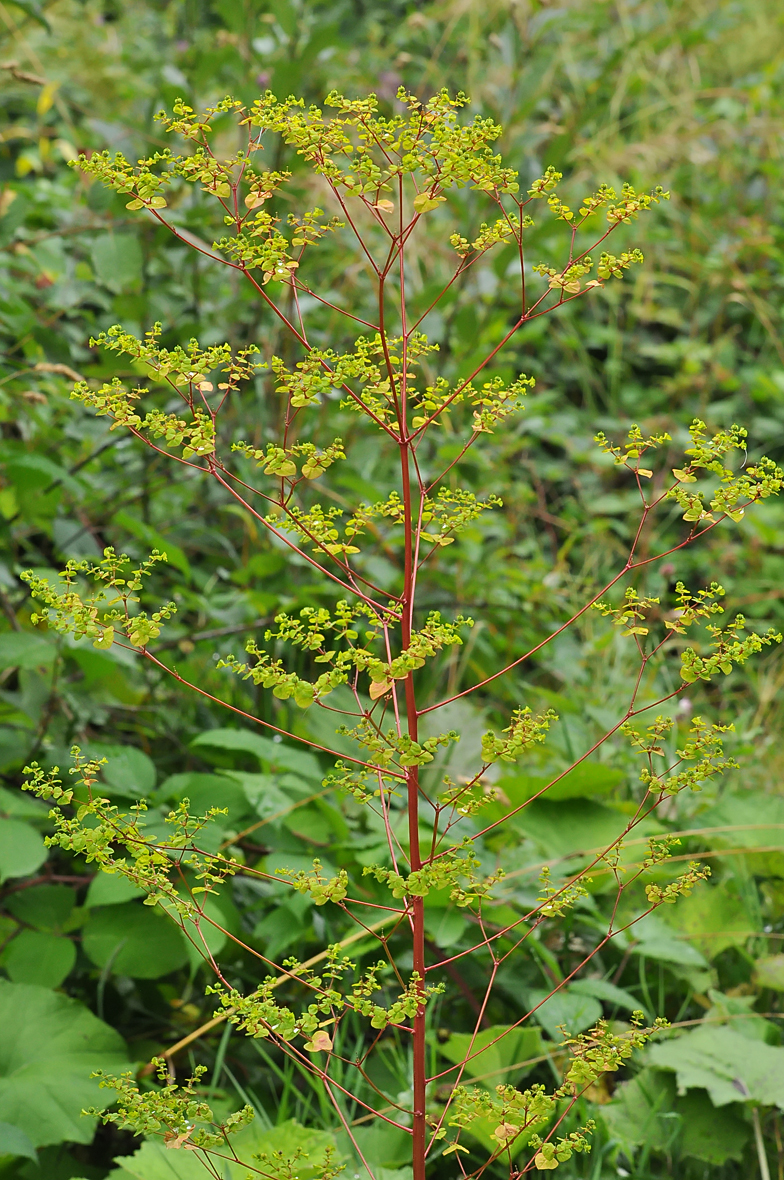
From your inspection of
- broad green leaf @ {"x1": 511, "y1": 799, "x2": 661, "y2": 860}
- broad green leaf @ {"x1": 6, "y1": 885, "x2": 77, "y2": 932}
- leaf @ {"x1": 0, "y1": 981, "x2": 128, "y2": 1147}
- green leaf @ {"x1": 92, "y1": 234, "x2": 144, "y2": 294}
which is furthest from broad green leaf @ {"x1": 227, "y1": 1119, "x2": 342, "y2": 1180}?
green leaf @ {"x1": 92, "y1": 234, "x2": 144, "y2": 294}

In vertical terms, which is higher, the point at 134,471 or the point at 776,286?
the point at 776,286

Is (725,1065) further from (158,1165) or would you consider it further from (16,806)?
(16,806)

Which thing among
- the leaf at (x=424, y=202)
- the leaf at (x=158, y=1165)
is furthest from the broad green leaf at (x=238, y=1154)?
the leaf at (x=424, y=202)

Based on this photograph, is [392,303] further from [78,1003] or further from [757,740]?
[78,1003]

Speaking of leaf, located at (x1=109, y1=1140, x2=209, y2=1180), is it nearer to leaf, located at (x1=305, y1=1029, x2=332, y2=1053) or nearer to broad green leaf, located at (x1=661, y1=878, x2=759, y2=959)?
leaf, located at (x1=305, y1=1029, x2=332, y2=1053)

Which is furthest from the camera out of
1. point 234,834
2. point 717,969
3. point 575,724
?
point 575,724

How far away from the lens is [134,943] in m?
1.37

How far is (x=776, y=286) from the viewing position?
3.77 meters

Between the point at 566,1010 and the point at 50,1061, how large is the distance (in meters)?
0.65

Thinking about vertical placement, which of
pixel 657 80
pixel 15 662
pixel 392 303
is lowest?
pixel 15 662

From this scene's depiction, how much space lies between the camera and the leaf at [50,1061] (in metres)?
1.16

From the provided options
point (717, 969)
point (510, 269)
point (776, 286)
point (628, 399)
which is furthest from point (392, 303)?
point (717, 969)

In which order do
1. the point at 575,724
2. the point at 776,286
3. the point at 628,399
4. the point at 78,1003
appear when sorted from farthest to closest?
the point at 776,286 < the point at 628,399 < the point at 575,724 < the point at 78,1003

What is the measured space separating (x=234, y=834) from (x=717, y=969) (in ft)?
2.61
